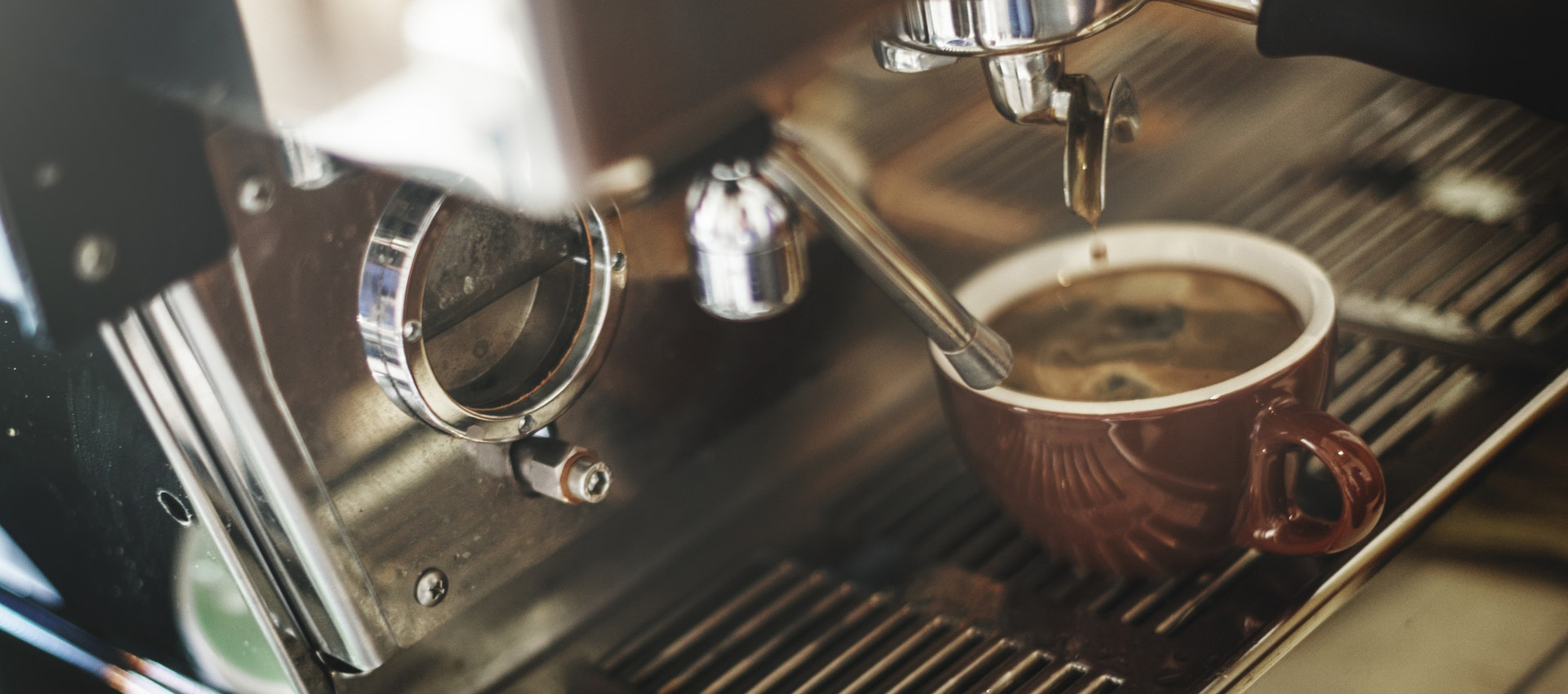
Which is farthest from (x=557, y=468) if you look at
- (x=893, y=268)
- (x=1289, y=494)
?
(x=1289, y=494)

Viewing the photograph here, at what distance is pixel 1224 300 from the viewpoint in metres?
0.49

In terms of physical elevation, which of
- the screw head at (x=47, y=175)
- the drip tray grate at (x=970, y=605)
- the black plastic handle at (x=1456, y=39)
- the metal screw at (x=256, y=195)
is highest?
the screw head at (x=47, y=175)

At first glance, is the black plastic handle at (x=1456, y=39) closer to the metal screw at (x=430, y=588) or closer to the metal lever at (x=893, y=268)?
the metal lever at (x=893, y=268)

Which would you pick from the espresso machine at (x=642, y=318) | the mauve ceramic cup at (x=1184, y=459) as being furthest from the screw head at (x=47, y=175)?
the mauve ceramic cup at (x=1184, y=459)

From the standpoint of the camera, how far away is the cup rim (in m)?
0.45

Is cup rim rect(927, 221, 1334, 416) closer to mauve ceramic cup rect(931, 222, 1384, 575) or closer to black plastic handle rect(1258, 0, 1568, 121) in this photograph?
mauve ceramic cup rect(931, 222, 1384, 575)

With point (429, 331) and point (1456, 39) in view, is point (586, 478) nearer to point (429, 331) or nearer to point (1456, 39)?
point (429, 331)

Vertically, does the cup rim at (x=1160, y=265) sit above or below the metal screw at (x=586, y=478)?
below

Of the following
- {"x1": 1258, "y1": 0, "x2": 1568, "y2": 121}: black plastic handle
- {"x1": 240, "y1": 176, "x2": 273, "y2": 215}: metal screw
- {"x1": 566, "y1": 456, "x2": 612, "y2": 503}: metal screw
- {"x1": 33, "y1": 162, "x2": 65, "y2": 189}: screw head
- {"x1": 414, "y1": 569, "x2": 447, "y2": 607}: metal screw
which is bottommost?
{"x1": 414, "y1": 569, "x2": 447, "y2": 607}: metal screw

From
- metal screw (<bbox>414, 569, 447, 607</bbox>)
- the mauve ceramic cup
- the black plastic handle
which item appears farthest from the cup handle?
metal screw (<bbox>414, 569, 447, 607</bbox>)

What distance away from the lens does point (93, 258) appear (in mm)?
283

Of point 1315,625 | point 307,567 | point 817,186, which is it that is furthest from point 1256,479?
point 307,567

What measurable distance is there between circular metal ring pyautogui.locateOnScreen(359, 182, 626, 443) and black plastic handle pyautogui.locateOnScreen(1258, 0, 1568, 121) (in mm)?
200

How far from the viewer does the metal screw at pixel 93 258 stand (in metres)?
0.28
